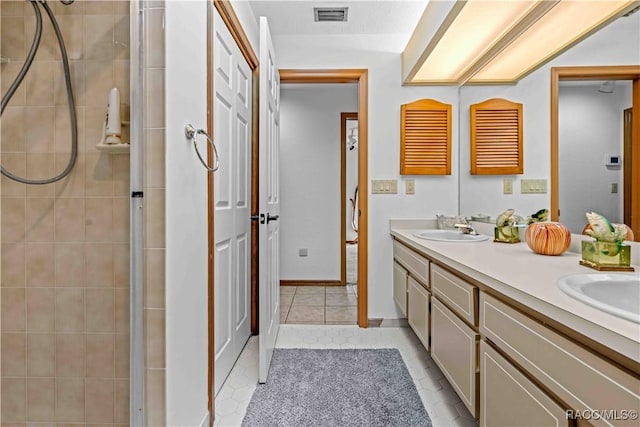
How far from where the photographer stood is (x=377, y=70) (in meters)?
2.68

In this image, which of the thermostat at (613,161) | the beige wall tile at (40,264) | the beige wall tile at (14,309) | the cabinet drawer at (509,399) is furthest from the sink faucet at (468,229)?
the beige wall tile at (14,309)

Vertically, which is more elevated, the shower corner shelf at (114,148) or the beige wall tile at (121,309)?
the shower corner shelf at (114,148)

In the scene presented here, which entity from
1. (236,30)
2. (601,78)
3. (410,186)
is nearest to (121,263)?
(236,30)

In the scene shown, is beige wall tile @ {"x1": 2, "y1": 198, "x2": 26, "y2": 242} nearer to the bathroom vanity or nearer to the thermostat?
the bathroom vanity

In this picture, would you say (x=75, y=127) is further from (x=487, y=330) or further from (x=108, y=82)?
(x=487, y=330)

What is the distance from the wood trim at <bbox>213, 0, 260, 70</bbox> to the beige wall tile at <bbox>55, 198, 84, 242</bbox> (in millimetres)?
1145

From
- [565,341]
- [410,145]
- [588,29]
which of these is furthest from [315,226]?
[565,341]

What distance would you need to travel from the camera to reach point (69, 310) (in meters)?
1.23

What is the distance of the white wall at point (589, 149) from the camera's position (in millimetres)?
1190

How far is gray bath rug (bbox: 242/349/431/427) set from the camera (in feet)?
4.94

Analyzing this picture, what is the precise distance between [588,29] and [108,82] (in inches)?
77.0

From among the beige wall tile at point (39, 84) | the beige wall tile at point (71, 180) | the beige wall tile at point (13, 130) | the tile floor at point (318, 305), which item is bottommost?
the tile floor at point (318, 305)

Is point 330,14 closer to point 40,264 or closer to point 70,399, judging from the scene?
point 40,264

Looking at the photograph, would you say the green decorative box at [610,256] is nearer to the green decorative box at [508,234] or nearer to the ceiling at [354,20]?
the green decorative box at [508,234]
